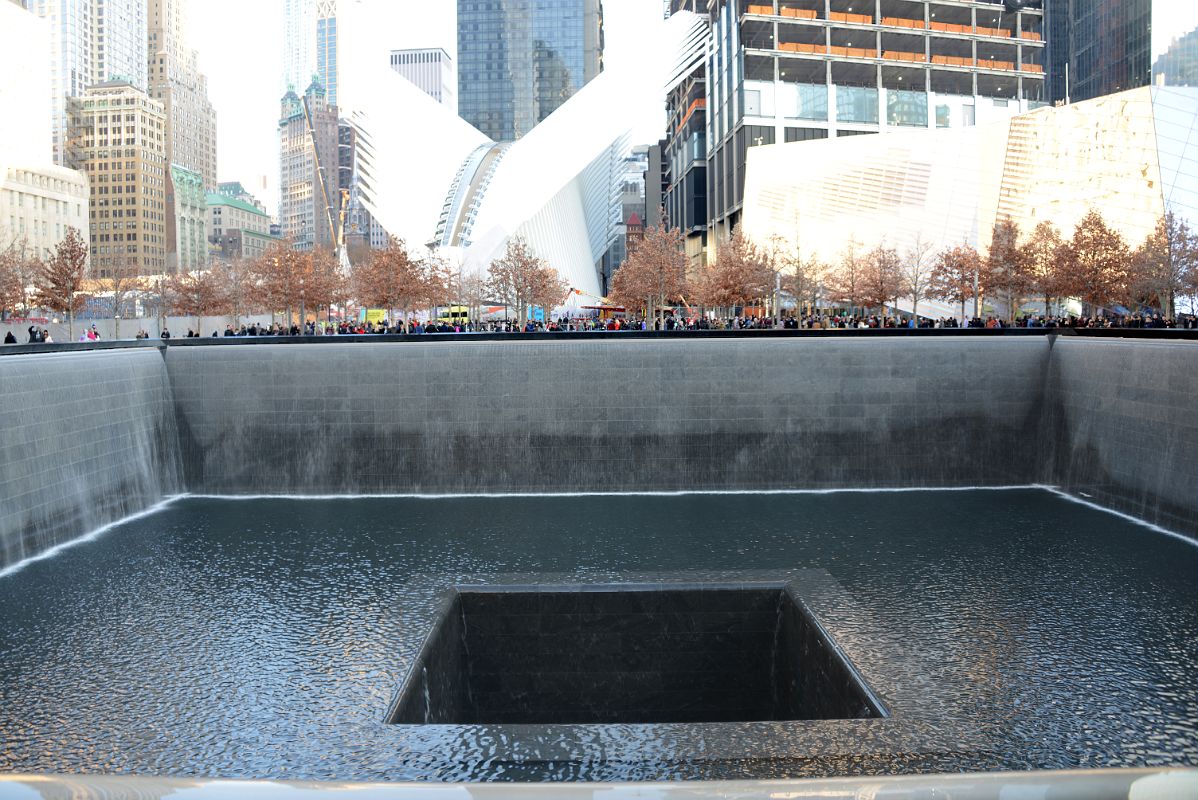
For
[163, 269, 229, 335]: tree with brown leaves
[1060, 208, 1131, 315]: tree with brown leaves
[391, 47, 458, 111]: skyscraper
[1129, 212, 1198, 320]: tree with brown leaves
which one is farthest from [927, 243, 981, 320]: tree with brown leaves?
[391, 47, 458, 111]: skyscraper

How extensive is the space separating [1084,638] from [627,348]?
10598 millimetres

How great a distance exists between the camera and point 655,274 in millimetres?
42406

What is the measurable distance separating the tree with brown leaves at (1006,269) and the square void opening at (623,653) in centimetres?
2898

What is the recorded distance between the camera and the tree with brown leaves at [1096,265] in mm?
32344

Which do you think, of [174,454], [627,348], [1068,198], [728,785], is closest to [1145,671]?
[728,785]

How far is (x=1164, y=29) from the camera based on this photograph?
73125 millimetres

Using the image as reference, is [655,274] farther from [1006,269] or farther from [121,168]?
[121,168]

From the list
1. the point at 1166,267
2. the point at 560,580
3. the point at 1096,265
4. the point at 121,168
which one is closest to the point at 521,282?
the point at 1096,265

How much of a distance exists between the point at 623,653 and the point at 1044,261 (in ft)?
103

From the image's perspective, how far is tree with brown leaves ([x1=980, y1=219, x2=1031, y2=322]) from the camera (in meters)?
36.5

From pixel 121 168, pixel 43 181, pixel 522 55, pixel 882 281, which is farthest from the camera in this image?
pixel 522 55

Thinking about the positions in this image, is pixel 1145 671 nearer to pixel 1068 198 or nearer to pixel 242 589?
pixel 242 589

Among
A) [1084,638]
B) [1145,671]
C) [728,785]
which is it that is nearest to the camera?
[728,785]

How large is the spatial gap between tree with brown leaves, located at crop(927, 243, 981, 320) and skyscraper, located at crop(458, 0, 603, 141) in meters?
127
